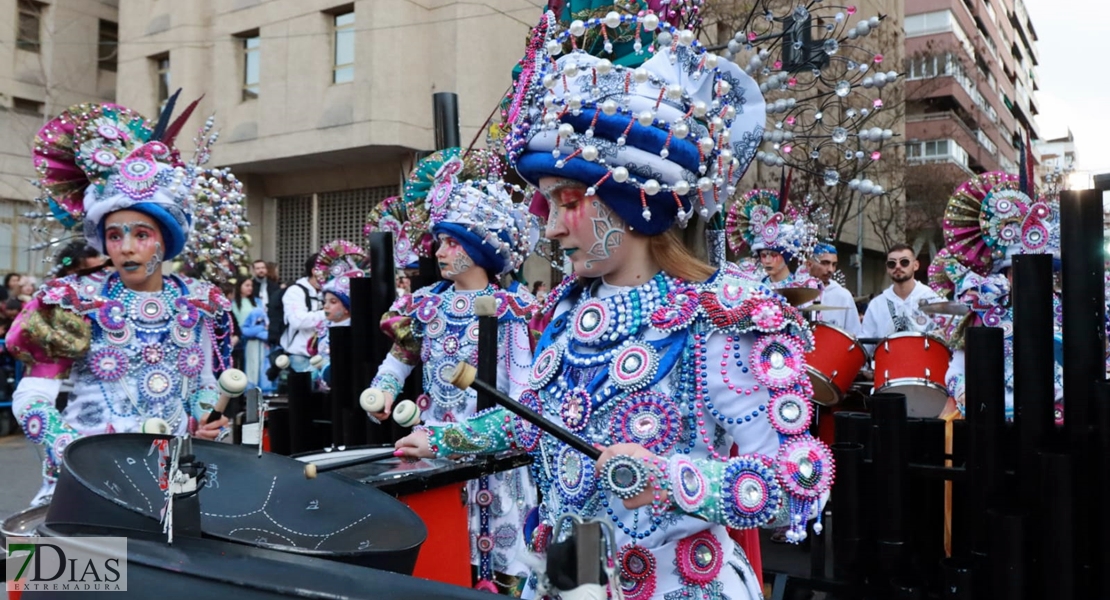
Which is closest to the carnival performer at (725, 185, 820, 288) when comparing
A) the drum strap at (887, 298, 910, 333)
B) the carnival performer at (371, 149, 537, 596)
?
the drum strap at (887, 298, 910, 333)

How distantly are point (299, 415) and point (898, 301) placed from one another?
5275 millimetres

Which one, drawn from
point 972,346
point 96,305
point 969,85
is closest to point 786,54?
point 972,346

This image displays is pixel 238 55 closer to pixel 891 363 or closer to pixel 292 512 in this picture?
pixel 891 363

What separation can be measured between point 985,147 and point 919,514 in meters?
46.6

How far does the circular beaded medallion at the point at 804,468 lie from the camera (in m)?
1.59

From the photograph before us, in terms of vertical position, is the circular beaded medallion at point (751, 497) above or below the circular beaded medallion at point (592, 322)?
below

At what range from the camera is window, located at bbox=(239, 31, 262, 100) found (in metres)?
17.4

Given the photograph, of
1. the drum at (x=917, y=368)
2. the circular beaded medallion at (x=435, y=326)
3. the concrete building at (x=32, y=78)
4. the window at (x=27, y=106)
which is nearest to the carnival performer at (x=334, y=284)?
the circular beaded medallion at (x=435, y=326)

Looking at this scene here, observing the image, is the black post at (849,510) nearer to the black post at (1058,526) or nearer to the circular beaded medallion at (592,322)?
the black post at (1058,526)

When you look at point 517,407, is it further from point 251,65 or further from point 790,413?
point 251,65

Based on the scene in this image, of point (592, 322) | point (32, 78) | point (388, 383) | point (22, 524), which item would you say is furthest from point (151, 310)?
point (32, 78)

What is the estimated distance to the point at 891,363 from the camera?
16.8 ft

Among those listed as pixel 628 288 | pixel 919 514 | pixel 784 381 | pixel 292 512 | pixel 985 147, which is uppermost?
pixel 985 147

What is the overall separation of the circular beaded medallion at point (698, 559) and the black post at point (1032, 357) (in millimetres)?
2237
